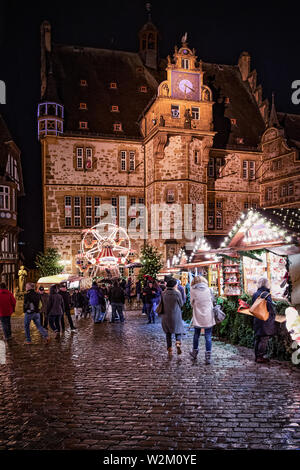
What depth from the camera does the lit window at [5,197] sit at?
29594 mm

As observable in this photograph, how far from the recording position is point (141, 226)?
34469 millimetres

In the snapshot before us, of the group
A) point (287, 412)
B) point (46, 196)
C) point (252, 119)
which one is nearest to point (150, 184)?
point (46, 196)

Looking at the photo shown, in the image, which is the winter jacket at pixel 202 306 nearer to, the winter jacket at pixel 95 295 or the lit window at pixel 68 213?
the winter jacket at pixel 95 295

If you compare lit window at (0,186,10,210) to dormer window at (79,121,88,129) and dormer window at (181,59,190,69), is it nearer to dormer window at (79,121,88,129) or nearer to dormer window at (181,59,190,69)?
dormer window at (79,121,88,129)

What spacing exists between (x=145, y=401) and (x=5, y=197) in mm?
25810

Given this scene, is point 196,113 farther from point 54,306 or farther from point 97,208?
point 54,306

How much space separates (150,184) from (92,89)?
368 inches

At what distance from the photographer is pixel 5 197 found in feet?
98.2

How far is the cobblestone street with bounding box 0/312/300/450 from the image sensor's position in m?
4.87

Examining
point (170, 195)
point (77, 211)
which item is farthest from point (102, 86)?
point (170, 195)

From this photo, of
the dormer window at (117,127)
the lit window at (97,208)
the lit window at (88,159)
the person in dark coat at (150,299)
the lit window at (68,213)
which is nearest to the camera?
the person in dark coat at (150,299)

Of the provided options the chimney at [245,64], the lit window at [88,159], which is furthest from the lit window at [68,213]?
the chimney at [245,64]

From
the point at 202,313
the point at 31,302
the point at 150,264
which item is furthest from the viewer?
the point at 150,264

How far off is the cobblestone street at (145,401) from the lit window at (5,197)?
2059 cm
